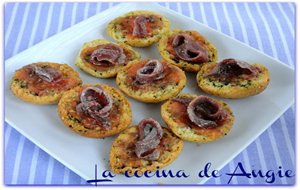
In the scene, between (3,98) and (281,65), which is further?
(281,65)

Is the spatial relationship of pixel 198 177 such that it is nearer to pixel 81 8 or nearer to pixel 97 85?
pixel 97 85

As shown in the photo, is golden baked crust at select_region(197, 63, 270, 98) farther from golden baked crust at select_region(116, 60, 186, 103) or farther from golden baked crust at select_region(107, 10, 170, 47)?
golden baked crust at select_region(107, 10, 170, 47)

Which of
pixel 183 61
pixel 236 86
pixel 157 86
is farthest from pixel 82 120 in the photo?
pixel 236 86

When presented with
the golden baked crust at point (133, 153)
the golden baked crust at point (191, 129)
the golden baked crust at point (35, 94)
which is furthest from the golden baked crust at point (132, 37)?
the golden baked crust at point (133, 153)

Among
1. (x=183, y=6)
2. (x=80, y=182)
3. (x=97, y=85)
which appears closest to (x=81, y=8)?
(x=183, y=6)

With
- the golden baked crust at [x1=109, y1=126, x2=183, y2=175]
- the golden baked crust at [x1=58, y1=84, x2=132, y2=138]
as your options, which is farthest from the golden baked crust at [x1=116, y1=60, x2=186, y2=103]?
the golden baked crust at [x1=109, y1=126, x2=183, y2=175]
